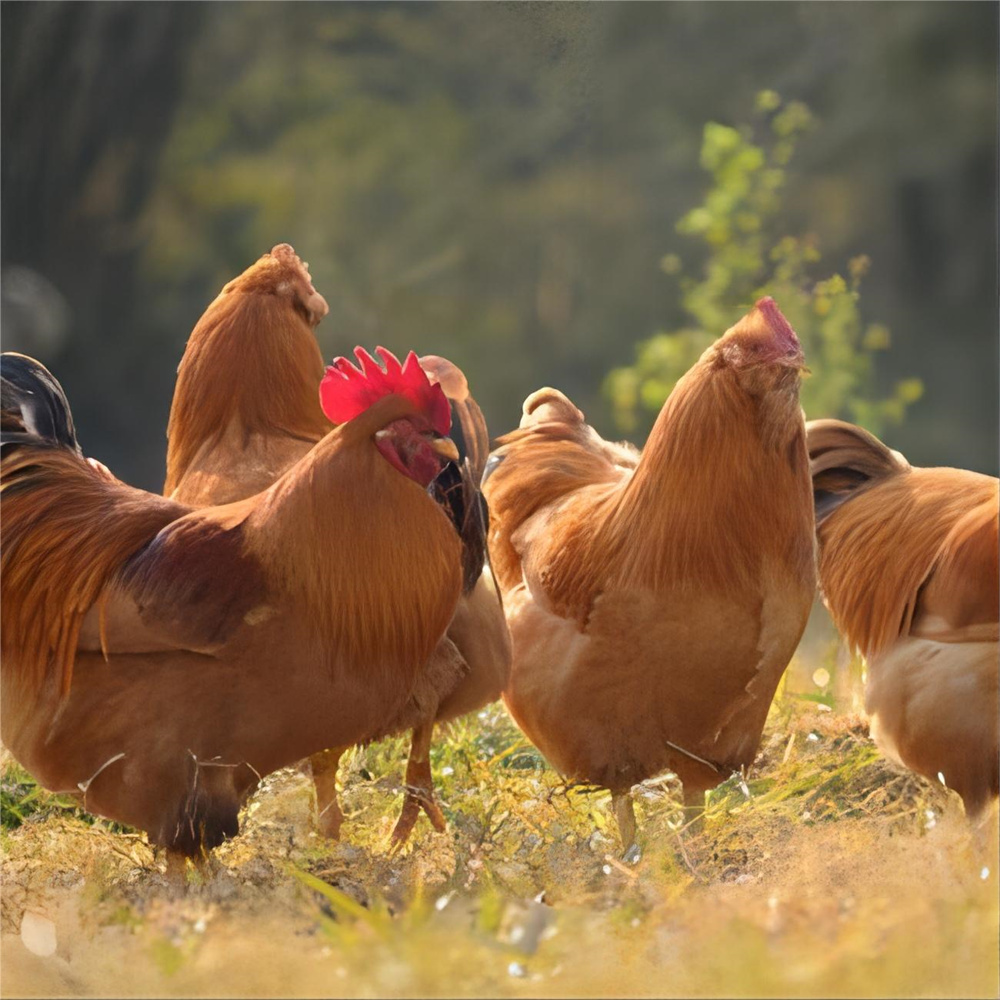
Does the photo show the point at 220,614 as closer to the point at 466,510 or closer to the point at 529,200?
the point at 466,510

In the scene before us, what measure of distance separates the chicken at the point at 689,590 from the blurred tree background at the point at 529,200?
1556 millimetres

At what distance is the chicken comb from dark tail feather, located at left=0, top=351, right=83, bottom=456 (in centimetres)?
62

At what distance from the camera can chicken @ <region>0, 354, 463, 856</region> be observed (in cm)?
231

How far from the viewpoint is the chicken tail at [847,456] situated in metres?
3.34

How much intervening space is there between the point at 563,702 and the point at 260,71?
2674 mm

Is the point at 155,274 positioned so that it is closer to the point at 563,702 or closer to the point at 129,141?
the point at 129,141

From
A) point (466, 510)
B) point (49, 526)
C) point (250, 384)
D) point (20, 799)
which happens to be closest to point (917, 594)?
point (466, 510)

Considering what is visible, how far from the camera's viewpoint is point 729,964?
1950 millimetres

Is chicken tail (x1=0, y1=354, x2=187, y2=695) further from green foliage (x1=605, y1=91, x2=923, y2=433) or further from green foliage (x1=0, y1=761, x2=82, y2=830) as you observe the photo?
green foliage (x1=605, y1=91, x2=923, y2=433)

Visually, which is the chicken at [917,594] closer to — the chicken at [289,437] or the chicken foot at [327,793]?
A: the chicken at [289,437]

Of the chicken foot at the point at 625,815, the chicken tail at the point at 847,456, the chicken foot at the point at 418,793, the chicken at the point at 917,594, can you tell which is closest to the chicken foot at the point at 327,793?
the chicken foot at the point at 418,793

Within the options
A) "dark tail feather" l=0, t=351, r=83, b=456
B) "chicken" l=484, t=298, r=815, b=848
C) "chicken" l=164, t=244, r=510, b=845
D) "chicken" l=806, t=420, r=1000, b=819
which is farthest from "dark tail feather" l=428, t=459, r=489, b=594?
Answer: "chicken" l=806, t=420, r=1000, b=819

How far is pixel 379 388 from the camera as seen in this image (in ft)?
8.20

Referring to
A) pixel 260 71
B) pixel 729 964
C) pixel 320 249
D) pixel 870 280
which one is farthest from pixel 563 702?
pixel 870 280
